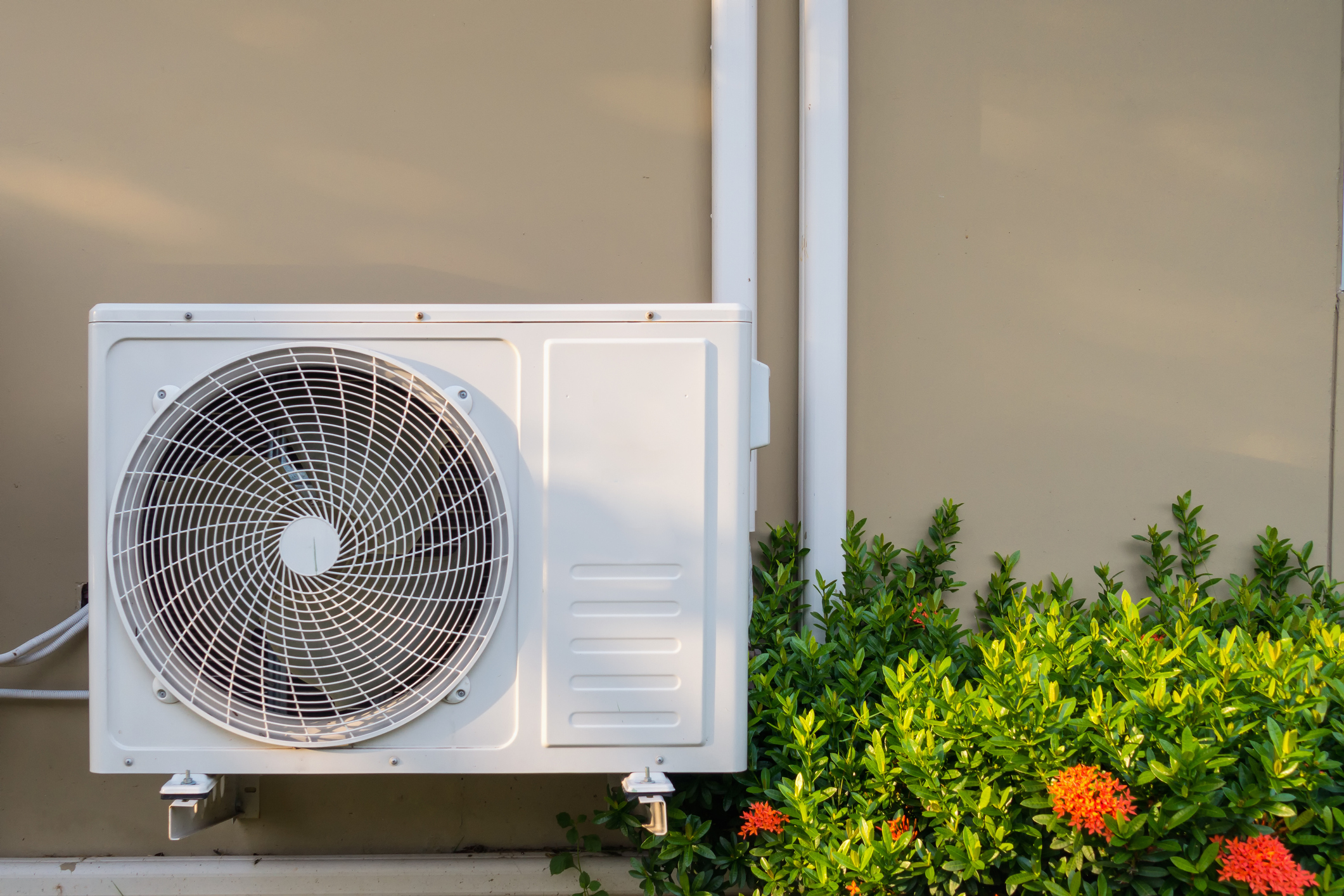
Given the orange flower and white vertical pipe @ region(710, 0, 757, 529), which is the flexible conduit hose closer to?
white vertical pipe @ region(710, 0, 757, 529)

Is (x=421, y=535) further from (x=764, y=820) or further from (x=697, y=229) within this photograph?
(x=697, y=229)

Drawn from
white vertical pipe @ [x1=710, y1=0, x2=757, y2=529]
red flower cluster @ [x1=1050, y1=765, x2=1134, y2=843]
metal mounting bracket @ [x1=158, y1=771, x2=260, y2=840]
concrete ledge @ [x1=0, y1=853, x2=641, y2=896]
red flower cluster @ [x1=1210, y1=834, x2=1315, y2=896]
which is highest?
white vertical pipe @ [x1=710, y1=0, x2=757, y2=529]

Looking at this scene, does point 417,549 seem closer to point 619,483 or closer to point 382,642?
point 382,642

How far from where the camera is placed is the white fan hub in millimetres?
998

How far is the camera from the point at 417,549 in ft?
3.44

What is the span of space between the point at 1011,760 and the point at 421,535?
2.71 ft

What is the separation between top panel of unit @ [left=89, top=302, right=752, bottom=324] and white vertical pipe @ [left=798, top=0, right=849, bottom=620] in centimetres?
58

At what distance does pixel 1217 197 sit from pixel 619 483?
5.15 feet

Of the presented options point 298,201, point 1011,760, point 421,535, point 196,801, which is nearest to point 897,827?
point 1011,760

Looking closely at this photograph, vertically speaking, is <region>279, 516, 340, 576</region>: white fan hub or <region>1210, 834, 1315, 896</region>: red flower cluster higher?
<region>279, 516, 340, 576</region>: white fan hub

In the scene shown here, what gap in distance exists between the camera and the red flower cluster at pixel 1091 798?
34.9 inches

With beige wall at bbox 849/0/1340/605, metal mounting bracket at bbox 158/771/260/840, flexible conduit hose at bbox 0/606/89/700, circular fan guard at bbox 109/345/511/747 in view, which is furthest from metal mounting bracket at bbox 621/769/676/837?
flexible conduit hose at bbox 0/606/89/700

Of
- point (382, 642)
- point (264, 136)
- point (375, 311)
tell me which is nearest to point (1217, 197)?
point (375, 311)

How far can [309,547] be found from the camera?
3.28ft
